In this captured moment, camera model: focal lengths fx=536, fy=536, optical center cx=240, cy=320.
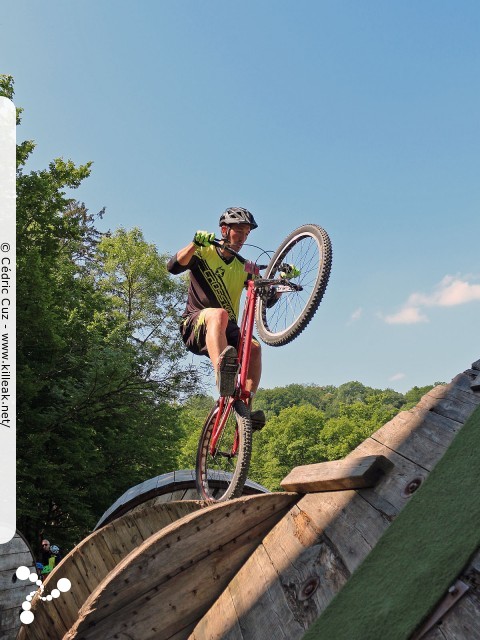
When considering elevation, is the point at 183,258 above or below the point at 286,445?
above

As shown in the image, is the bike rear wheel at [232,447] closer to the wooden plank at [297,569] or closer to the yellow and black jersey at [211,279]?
the yellow and black jersey at [211,279]

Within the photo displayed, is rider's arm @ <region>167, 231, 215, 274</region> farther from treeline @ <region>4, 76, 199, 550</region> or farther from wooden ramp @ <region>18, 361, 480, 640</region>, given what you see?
treeline @ <region>4, 76, 199, 550</region>

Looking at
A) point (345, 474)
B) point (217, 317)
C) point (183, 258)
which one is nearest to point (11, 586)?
point (217, 317)

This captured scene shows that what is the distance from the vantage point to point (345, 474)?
1.65m

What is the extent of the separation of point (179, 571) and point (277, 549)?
0.33 meters

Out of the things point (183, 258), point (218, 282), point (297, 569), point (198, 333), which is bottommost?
point (297, 569)

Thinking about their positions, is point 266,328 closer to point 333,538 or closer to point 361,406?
point 333,538

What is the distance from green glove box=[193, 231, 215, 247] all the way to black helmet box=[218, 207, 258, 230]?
364 mm

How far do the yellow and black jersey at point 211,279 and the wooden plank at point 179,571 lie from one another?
2522mm

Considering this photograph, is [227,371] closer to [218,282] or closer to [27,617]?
[218,282]

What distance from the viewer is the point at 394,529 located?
132 centimetres

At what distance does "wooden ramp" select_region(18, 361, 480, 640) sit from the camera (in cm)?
151

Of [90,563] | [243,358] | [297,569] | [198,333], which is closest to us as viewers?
[297,569]

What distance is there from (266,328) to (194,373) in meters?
16.6
